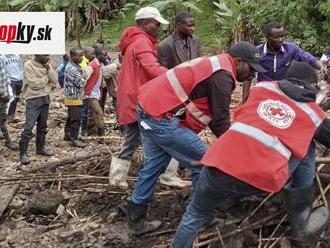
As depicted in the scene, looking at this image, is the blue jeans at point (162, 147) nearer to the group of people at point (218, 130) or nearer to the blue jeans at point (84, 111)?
the group of people at point (218, 130)

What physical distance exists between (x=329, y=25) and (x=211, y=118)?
29.4 ft

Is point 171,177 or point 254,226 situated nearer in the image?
point 254,226

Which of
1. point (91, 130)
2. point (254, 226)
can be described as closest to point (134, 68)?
point (254, 226)

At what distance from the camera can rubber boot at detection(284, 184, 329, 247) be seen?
13.0 feet

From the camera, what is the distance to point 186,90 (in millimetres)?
4094

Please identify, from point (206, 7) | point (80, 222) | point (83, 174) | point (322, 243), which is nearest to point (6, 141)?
point (83, 174)

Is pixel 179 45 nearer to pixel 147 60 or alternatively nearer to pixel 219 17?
pixel 147 60

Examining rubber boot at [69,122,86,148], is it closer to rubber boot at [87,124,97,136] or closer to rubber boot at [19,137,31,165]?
rubber boot at [87,124,97,136]

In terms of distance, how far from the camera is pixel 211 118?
14.0 ft

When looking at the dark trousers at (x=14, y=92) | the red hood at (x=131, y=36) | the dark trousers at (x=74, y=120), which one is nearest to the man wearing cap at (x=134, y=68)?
the red hood at (x=131, y=36)

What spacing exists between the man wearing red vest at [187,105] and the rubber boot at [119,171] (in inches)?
30.4

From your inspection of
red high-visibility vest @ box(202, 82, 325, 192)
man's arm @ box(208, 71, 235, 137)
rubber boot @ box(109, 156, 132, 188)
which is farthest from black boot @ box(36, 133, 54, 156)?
red high-visibility vest @ box(202, 82, 325, 192)

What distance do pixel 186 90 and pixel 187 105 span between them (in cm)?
14

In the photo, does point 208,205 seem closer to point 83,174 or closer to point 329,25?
point 83,174
